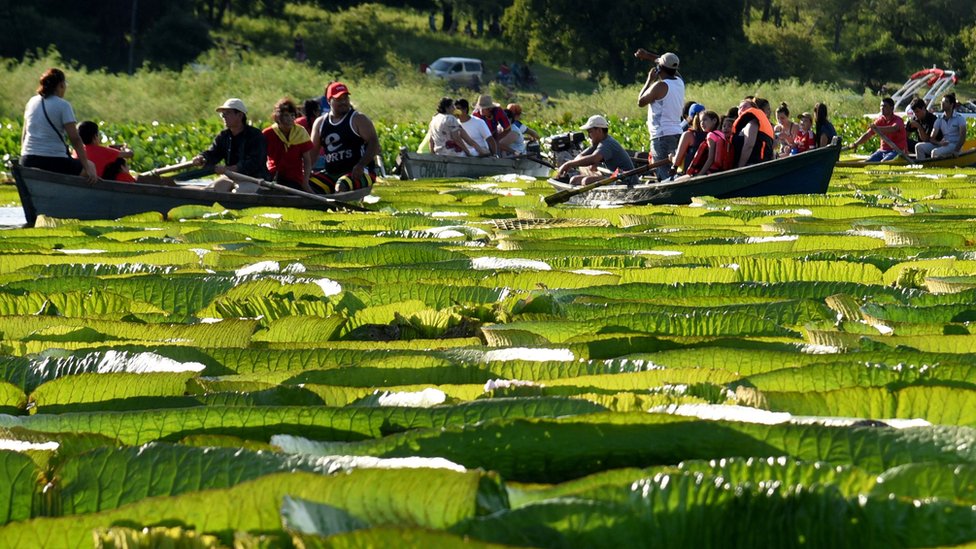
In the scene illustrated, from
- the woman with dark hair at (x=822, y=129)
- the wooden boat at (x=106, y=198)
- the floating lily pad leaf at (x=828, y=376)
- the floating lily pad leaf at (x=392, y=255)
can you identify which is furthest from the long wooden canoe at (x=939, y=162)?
the floating lily pad leaf at (x=828, y=376)

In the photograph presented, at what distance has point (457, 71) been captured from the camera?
59312mm

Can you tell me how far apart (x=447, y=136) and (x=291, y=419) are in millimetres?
16231

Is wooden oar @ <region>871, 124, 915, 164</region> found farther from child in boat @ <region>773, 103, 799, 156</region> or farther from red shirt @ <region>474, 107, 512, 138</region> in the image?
red shirt @ <region>474, 107, 512, 138</region>

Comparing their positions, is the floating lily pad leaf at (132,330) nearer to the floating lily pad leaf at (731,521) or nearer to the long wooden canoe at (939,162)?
the floating lily pad leaf at (731,521)

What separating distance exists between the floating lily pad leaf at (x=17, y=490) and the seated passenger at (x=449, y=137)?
16.3 meters

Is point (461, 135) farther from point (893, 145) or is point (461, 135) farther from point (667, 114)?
point (893, 145)

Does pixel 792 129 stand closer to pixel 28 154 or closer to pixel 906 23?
pixel 28 154

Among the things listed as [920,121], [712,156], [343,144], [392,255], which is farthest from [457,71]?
[392,255]

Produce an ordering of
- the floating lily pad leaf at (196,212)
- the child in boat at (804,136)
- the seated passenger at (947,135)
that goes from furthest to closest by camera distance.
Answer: the child in boat at (804,136), the seated passenger at (947,135), the floating lily pad leaf at (196,212)

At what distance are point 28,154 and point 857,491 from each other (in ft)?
33.6

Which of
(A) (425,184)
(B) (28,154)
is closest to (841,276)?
(B) (28,154)

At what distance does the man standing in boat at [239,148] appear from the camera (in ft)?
36.5

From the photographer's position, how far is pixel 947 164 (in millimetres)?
20109

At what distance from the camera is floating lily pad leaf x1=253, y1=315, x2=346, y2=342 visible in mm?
3723
